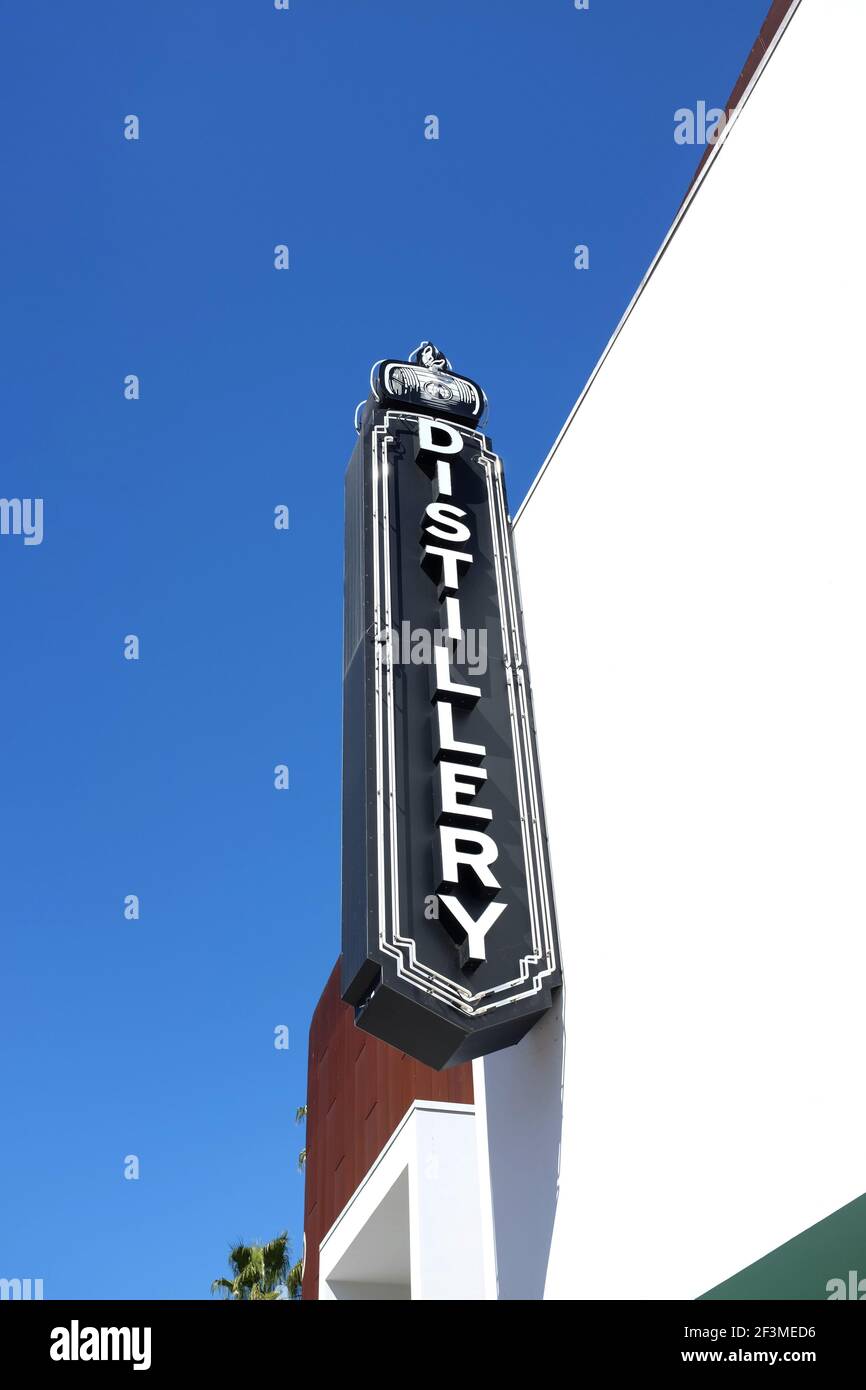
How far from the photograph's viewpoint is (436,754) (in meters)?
8.31

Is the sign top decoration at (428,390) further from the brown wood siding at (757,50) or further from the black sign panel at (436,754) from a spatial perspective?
the brown wood siding at (757,50)

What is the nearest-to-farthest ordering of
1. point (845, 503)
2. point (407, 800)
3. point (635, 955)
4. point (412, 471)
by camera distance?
1. point (845, 503)
2. point (635, 955)
3. point (407, 800)
4. point (412, 471)

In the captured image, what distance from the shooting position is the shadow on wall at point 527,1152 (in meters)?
7.63

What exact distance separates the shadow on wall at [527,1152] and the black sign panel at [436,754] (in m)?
0.34

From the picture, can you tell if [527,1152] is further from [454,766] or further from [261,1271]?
[261,1271]

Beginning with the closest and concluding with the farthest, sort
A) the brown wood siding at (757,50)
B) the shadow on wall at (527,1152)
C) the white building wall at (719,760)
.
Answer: the white building wall at (719,760) < the shadow on wall at (527,1152) < the brown wood siding at (757,50)

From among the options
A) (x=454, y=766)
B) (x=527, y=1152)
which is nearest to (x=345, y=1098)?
(x=527, y=1152)

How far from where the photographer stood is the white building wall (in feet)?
17.6

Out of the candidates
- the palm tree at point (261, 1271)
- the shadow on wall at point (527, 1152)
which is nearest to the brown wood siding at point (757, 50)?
the shadow on wall at point (527, 1152)

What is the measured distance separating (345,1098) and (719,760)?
8.55 metres

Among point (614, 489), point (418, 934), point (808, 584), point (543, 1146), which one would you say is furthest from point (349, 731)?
point (808, 584)

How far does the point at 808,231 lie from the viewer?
21.3 feet
